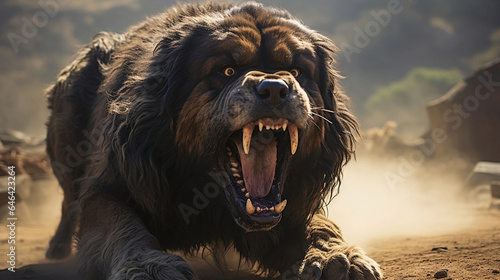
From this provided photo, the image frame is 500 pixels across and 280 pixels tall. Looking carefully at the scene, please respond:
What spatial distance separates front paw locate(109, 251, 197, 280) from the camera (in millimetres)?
3113

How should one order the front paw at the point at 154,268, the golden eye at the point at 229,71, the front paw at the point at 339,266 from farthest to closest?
the golden eye at the point at 229,71
the front paw at the point at 339,266
the front paw at the point at 154,268

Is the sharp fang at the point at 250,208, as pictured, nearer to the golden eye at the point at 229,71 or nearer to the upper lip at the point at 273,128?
the upper lip at the point at 273,128

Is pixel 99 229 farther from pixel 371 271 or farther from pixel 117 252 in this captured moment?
pixel 371 271

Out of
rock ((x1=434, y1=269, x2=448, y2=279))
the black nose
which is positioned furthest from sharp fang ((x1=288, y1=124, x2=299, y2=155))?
rock ((x1=434, y1=269, x2=448, y2=279))

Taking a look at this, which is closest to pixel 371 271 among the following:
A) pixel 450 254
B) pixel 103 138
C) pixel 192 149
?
pixel 450 254

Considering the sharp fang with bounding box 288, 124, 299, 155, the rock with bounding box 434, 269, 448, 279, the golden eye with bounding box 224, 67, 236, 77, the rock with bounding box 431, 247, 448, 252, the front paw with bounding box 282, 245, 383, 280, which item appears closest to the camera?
the front paw with bounding box 282, 245, 383, 280

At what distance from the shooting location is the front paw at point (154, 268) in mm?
3113

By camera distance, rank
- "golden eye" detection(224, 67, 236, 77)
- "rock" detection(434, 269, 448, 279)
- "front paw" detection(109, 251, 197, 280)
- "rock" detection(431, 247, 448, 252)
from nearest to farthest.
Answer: "front paw" detection(109, 251, 197, 280) → "rock" detection(434, 269, 448, 279) → "golden eye" detection(224, 67, 236, 77) → "rock" detection(431, 247, 448, 252)

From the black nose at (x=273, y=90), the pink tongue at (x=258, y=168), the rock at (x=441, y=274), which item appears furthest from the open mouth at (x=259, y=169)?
the rock at (x=441, y=274)

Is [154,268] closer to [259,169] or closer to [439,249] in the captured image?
[259,169]

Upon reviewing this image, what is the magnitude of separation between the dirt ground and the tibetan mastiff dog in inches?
17.1

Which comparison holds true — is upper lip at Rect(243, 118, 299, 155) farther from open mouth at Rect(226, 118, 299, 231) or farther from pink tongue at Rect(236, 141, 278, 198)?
pink tongue at Rect(236, 141, 278, 198)

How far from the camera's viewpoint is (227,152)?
390 cm

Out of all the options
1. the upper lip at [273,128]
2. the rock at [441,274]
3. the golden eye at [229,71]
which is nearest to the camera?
the rock at [441,274]
